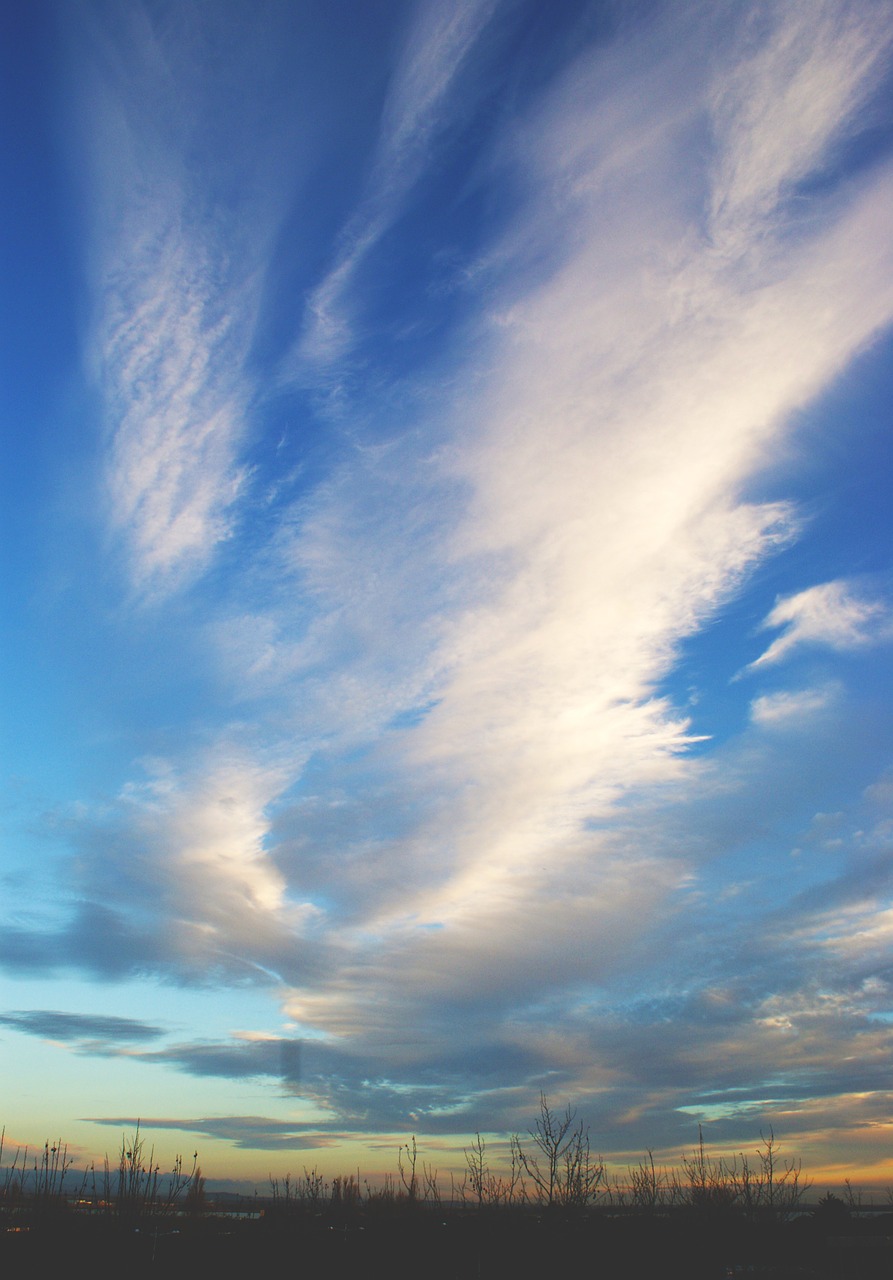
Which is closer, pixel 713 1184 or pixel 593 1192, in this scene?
pixel 593 1192

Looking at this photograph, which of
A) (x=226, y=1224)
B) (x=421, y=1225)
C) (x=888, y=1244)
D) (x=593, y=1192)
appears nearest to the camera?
(x=888, y=1244)

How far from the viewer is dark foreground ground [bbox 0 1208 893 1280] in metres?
30.9

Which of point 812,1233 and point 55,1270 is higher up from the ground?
point 55,1270

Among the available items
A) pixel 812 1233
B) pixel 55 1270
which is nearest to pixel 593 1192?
pixel 812 1233

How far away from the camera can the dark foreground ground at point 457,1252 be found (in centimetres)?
3091

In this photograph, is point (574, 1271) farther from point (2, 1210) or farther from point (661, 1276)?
point (2, 1210)

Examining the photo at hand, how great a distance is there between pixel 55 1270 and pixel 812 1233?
35.0 meters

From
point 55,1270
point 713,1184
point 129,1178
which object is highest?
point 129,1178

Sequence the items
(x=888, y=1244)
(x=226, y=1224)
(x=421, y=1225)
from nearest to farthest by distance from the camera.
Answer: (x=888, y=1244) < (x=421, y=1225) < (x=226, y=1224)

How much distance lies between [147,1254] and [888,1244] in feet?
101

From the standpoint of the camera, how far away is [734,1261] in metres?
36.8

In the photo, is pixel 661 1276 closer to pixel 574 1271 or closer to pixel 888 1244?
pixel 574 1271

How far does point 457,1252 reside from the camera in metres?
37.2

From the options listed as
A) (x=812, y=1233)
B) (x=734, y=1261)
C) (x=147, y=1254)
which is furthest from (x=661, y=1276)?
(x=147, y=1254)
